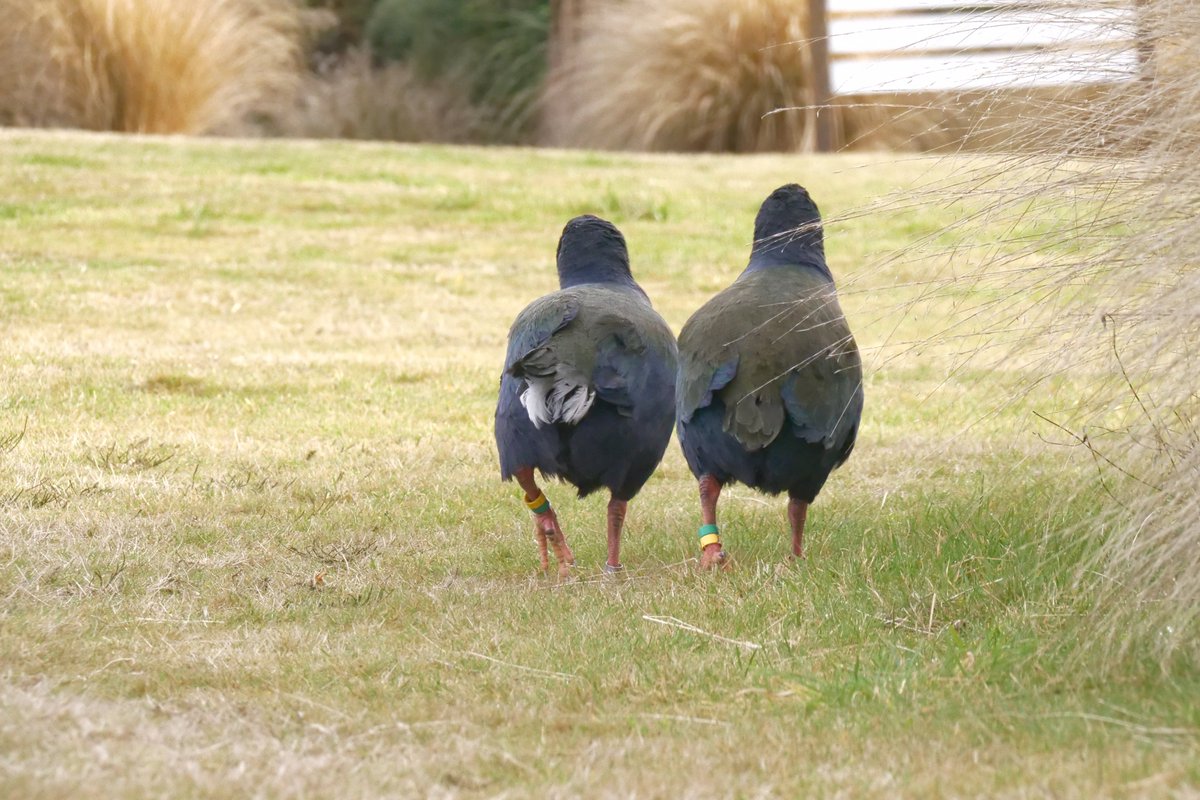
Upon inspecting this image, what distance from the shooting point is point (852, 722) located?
3545 mm

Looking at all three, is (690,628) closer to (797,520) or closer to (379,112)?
(797,520)

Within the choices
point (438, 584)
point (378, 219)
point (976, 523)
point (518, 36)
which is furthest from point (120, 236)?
point (518, 36)

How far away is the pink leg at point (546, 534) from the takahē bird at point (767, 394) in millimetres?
444

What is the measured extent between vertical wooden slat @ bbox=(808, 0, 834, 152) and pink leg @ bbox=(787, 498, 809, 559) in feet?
37.1

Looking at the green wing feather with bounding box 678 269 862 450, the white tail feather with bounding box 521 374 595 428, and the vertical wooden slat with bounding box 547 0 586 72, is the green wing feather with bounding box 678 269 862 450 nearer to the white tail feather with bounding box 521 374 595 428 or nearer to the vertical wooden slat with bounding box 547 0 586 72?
the white tail feather with bounding box 521 374 595 428

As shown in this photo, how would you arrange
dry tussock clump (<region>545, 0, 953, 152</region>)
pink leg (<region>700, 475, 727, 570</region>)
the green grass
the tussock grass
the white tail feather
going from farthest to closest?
dry tussock clump (<region>545, 0, 953, 152</region>), pink leg (<region>700, 475, 727, 570</region>), the white tail feather, the tussock grass, the green grass

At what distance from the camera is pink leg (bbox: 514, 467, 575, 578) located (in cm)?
503

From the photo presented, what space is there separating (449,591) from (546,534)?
1.57 ft

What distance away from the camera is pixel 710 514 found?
500cm

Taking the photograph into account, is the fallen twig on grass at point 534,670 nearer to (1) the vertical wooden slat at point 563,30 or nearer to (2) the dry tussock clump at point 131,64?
(2) the dry tussock clump at point 131,64

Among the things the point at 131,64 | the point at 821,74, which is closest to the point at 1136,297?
the point at 821,74

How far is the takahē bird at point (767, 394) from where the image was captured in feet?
15.6

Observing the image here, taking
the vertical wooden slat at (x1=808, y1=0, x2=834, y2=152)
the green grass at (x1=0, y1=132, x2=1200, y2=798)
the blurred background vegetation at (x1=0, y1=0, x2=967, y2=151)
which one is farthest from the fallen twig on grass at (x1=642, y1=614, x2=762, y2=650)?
the vertical wooden slat at (x1=808, y1=0, x2=834, y2=152)

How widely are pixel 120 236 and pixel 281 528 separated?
6102 mm
